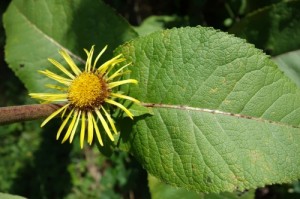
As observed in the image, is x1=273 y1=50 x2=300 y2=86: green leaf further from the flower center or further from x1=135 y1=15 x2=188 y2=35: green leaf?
the flower center

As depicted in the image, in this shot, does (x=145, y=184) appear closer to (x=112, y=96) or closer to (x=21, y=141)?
(x=21, y=141)

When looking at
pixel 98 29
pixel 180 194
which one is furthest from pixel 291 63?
pixel 98 29

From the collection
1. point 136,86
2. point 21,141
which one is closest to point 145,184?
point 21,141

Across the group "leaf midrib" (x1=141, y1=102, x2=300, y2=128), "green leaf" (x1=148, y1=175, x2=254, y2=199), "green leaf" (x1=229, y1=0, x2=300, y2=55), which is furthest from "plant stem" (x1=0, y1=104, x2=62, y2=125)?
"green leaf" (x1=229, y1=0, x2=300, y2=55)

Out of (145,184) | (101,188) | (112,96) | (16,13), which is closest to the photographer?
(112,96)

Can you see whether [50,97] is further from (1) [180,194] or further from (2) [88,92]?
(1) [180,194]

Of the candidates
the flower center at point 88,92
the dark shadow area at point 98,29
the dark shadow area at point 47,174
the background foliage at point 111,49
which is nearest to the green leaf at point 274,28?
the background foliage at point 111,49

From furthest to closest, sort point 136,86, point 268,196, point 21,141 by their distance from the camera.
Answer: point 21,141, point 268,196, point 136,86
